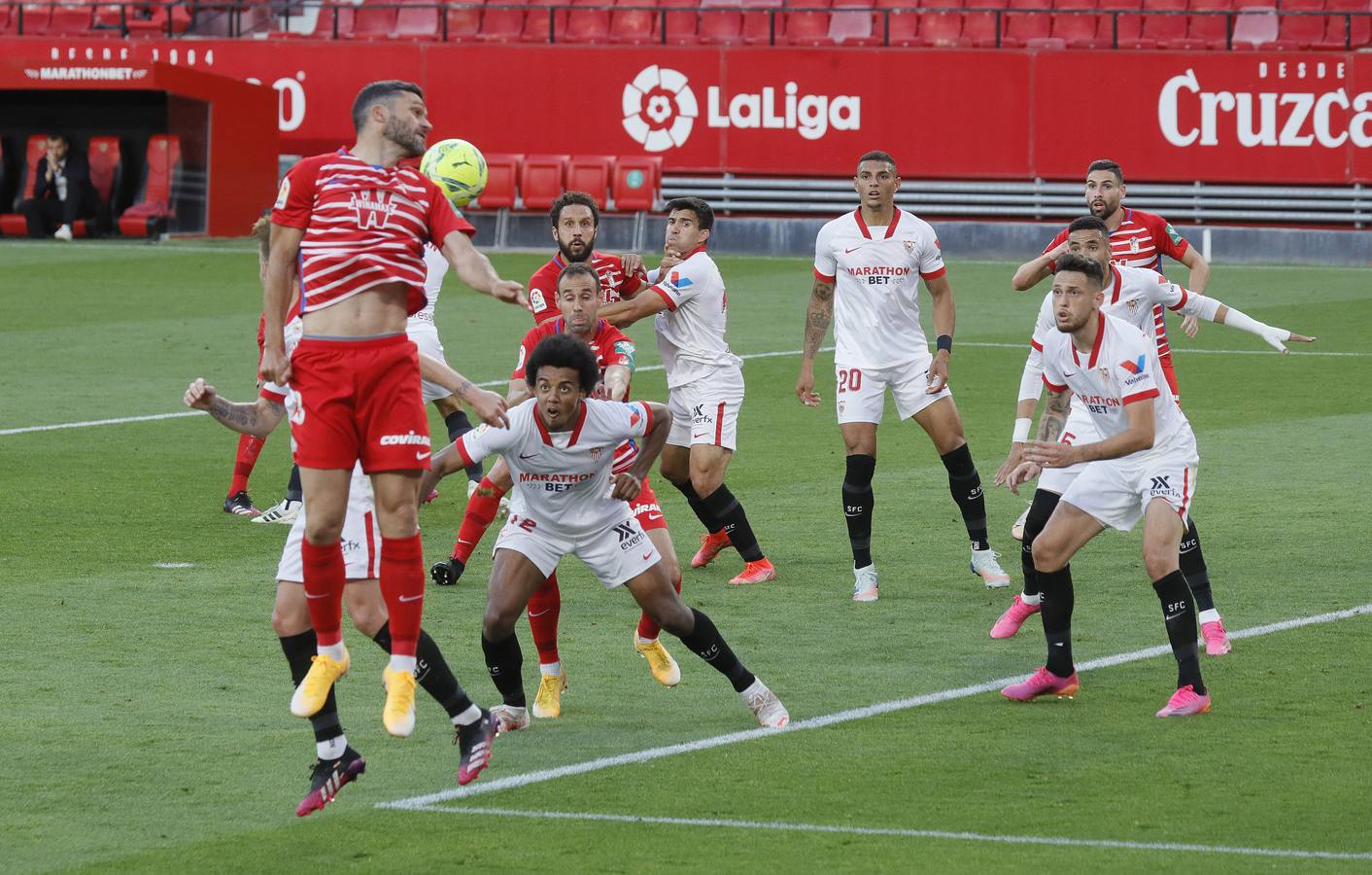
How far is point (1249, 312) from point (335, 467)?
19.5 metres

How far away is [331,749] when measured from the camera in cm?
746

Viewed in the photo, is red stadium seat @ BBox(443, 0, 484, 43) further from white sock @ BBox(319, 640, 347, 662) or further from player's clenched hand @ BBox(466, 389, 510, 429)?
white sock @ BBox(319, 640, 347, 662)

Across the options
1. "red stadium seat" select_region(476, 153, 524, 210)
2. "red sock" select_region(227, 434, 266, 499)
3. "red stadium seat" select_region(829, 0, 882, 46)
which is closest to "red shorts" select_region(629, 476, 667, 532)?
"red sock" select_region(227, 434, 266, 499)

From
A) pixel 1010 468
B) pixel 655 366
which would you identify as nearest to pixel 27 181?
pixel 655 366

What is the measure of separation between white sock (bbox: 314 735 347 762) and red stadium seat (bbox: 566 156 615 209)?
1041 inches

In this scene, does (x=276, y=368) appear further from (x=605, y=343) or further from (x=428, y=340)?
(x=428, y=340)

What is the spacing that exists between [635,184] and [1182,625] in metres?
25.3

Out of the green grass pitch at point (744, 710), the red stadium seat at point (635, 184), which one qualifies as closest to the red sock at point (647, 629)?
the green grass pitch at point (744, 710)

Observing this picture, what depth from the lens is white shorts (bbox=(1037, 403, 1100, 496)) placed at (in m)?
10.7

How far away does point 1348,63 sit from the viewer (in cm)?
3145

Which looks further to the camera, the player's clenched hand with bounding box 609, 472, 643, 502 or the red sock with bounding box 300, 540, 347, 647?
the player's clenched hand with bounding box 609, 472, 643, 502

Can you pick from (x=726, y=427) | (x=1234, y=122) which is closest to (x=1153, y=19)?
(x=1234, y=122)

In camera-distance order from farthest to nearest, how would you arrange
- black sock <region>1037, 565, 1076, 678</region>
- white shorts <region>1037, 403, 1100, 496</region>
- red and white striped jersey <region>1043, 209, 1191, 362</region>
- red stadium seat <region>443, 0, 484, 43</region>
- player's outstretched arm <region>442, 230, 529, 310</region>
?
red stadium seat <region>443, 0, 484, 43</region> < red and white striped jersey <region>1043, 209, 1191, 362</region> < white shorts <region>1037, 403, 1100, 496</region> < black sock <region>1037, 565, 1076, 678</region> < player's outstretched arm <region>442, 230, 529, 310</region>

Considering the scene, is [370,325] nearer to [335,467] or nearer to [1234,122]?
[335,467]
